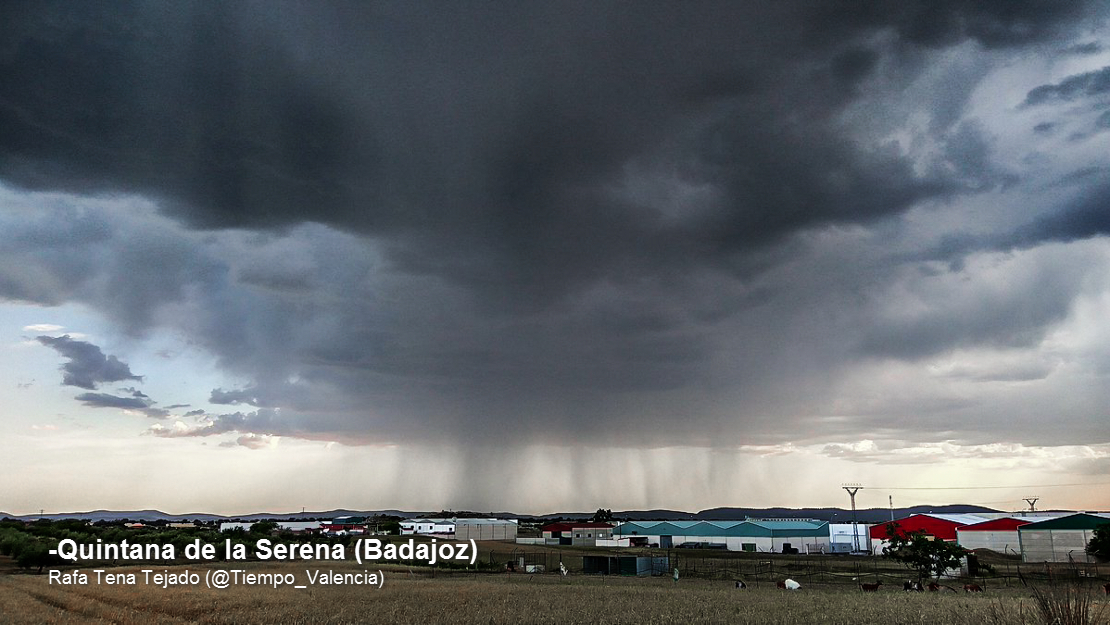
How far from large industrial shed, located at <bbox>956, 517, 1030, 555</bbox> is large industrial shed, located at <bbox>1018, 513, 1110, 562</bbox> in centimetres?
1008

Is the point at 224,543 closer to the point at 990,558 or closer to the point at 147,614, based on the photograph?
the point at 147,614

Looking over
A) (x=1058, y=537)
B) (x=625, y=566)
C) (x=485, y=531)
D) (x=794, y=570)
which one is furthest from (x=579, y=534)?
(x=1058, y=537)

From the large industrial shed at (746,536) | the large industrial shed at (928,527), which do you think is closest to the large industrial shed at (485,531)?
the large industrial shed at (746,536)

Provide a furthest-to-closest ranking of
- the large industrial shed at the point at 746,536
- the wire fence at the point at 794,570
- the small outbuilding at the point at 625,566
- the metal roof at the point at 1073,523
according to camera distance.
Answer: the large industrial shed at the point at 746,536
the metal roof at the point at 1073,523
the small outbuilding at the point at 625,566
the wire fence at the point at 794,570

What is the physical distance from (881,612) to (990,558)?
75494 mm

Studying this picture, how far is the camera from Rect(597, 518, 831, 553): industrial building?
412 ft

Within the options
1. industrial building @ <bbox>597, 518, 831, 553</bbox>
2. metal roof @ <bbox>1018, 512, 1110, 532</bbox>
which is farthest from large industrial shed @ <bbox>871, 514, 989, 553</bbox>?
metal roof @ <bbox>1018, 512, 1110, 532</bbox>

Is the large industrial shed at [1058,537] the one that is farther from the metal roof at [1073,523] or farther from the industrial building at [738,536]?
the industrial building at [738,536]

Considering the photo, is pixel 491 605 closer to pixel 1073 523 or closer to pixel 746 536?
pixel 1073 523

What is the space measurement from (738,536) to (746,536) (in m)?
1.62

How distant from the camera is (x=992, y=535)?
341 feet

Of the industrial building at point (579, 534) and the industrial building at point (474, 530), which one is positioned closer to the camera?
the industrial building at point (579, 534)

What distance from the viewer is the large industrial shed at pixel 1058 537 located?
Answer: 289 ft

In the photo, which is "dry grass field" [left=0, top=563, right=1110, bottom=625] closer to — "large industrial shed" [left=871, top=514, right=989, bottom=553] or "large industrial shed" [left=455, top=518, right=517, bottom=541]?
"large industrial shed" [left=871, top=514, right=989, bottom=553]
